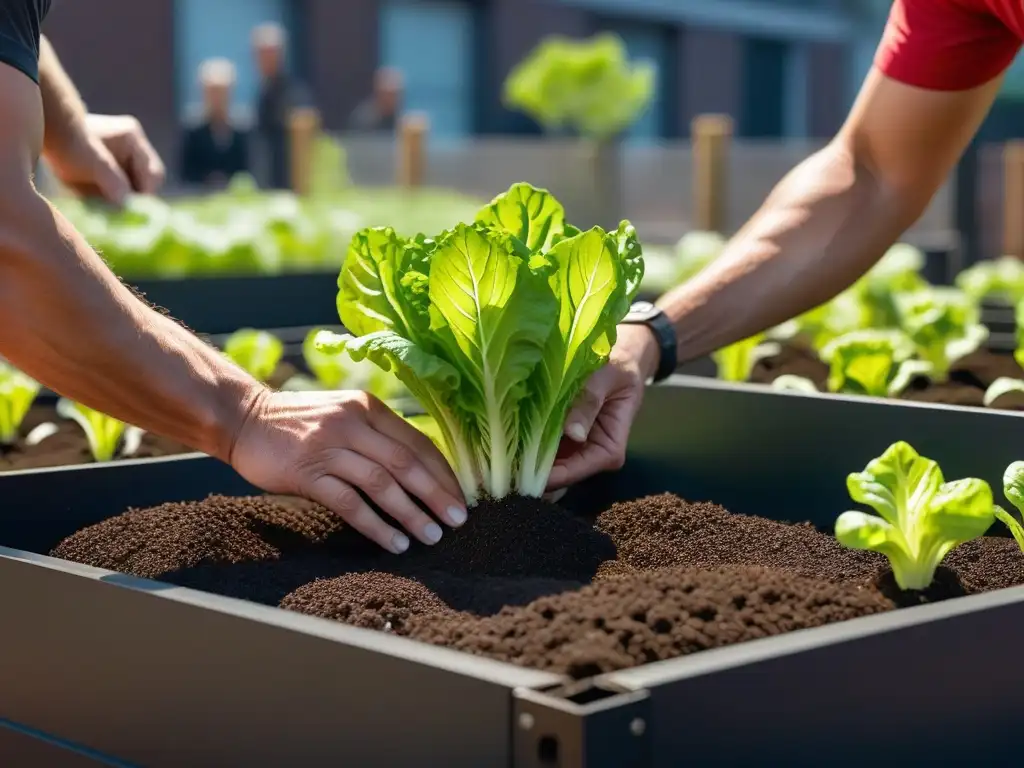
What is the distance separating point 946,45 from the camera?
2.64 meters

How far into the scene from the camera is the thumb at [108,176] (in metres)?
2.86

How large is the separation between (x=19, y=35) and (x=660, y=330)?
3.75 ft

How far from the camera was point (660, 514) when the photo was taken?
2.31 meters

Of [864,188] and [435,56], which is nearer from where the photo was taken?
[864,188]

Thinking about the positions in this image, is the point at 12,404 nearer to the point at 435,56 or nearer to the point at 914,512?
the point at 914,512

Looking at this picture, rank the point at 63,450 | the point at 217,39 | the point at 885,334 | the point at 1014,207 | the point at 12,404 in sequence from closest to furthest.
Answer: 1. the point at 63,450
2. the point at 12,404
3. the point at 885,334
4. the point at 1014,207
5. the point at 217,39

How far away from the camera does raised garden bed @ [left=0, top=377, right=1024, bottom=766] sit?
1251 millimetres

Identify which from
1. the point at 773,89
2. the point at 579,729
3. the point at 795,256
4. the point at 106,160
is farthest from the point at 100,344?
the point at 773,89

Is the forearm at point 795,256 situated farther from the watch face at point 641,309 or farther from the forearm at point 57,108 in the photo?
the forearm at point 57,108

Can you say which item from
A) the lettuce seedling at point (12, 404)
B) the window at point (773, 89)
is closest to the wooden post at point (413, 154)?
the lettuce seedling at point (12, 404)

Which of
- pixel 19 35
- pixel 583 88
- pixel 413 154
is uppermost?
pixel 19 35

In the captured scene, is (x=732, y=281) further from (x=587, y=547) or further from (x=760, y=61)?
(x=760, y=61)

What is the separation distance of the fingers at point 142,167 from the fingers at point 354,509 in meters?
1.22

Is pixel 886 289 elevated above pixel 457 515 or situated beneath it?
situated beneath
